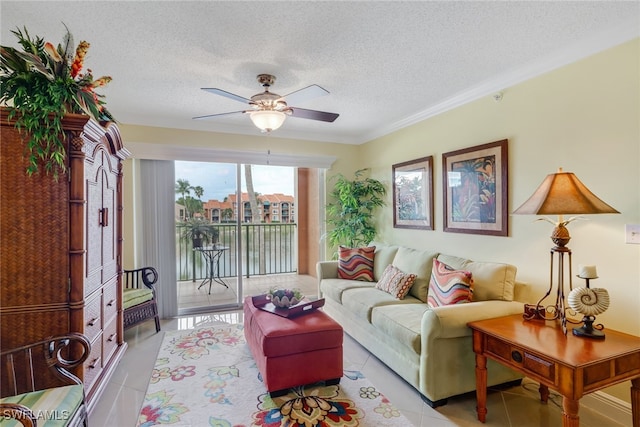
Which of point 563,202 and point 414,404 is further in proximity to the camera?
point 414,404

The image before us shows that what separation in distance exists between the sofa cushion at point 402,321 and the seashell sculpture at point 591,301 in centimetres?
97

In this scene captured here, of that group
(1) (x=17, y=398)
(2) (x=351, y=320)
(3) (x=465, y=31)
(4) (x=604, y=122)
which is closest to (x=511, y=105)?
(4) (x=604, y=122)

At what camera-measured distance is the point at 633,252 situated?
2033 mm

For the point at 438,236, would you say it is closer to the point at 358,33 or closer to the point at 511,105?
the point at 511,105

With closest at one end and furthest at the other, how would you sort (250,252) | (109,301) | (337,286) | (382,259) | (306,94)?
(306,94) → (109,301) → (337,286) → (382,259) → (250,252)

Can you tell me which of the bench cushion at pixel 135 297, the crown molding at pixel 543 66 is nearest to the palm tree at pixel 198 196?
the bench cushion at pixel 135 297

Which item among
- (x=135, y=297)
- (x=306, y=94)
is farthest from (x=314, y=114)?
(x=135, y=297)

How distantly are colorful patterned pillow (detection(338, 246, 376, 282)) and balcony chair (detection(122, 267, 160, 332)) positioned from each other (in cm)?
222

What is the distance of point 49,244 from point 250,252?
301 cm

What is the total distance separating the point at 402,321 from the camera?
254 centimetres

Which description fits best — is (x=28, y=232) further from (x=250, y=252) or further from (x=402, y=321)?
(x=250, y=252)

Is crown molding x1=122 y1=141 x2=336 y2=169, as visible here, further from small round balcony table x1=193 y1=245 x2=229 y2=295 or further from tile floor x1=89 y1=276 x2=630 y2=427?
tile floor x1=89 y1=276 x2=630 y2=427

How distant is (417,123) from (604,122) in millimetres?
1971

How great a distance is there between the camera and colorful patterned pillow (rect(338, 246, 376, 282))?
3934mm
